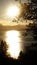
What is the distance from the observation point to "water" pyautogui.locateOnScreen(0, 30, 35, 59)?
294cm

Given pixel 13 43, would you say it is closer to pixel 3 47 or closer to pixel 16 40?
pixel 16 40

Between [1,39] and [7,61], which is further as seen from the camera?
[1,39]

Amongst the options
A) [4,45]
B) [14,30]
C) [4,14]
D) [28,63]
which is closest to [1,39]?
[4,45]

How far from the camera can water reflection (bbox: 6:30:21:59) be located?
2938mm

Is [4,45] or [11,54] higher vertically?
[4,45]

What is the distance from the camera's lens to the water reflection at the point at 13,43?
2.94 meters

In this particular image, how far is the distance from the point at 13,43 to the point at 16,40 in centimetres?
9

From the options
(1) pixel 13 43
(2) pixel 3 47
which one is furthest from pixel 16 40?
(2) pixel 3 47

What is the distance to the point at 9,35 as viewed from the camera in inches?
117

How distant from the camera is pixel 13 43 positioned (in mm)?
3016

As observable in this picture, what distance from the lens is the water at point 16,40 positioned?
9.63ft

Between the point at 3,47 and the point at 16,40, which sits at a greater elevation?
the point at 16,40

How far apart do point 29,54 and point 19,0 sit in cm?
121

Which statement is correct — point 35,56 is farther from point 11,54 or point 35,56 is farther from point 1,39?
point 1,39
